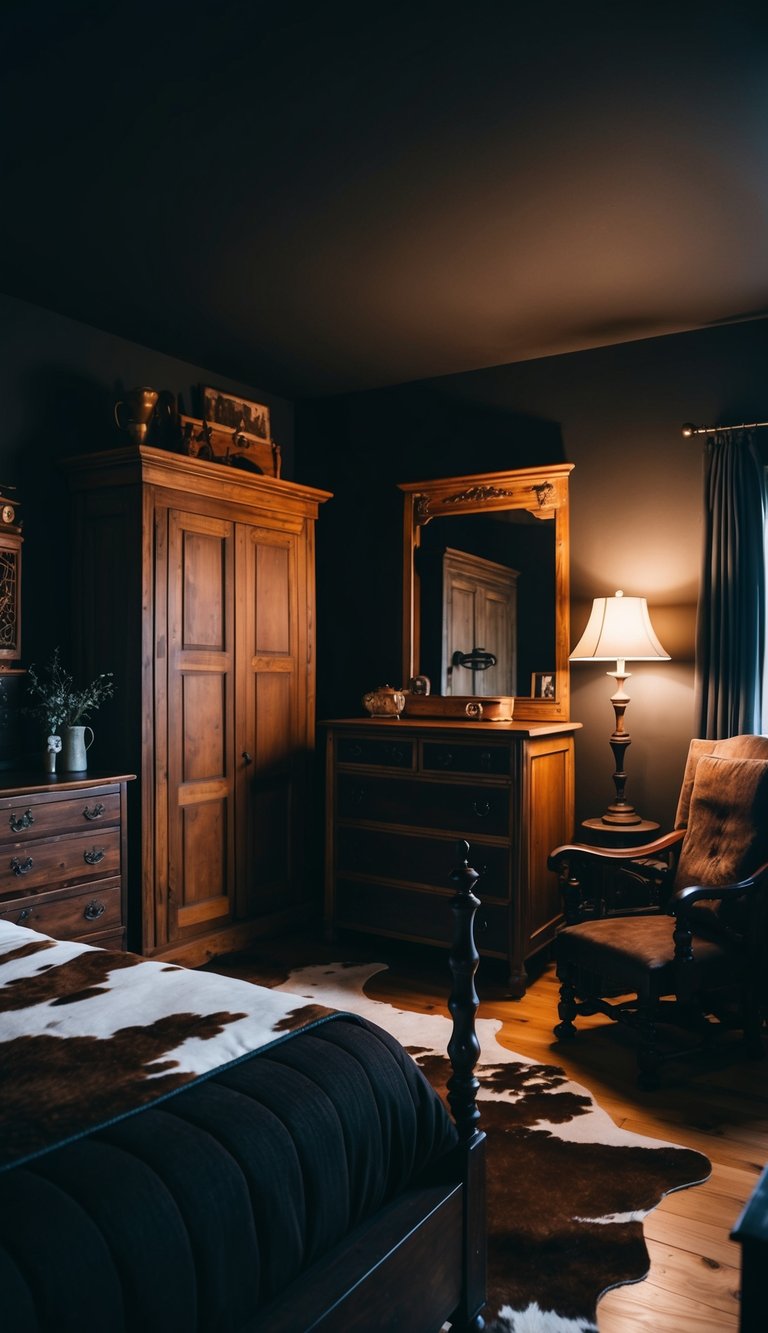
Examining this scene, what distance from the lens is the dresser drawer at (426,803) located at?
3793 mm

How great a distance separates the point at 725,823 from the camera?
332cm

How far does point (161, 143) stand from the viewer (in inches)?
104

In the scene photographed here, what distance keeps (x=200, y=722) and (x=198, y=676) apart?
20cm

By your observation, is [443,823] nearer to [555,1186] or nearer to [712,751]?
[712,751]

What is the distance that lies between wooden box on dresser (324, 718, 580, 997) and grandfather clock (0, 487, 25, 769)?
4.57 feet

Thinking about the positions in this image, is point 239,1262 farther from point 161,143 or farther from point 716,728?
point 716,728

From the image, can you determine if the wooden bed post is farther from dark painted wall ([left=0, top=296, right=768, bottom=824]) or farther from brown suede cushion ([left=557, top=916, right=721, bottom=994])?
dark painted wall ([left=0, top=296, right=768, bottom=824])

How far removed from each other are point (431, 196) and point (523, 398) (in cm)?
167

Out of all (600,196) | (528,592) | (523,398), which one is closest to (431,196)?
(600,196)

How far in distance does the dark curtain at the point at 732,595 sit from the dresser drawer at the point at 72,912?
8.16ft

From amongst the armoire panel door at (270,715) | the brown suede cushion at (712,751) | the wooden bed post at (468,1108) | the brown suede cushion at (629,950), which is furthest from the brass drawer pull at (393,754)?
the wooden bed post at (468,1108)

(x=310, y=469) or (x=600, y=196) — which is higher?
(x=600, y=196)

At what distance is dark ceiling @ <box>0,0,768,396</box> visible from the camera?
2170 mm

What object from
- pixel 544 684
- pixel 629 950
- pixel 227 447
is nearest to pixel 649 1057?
pixel 629 950
